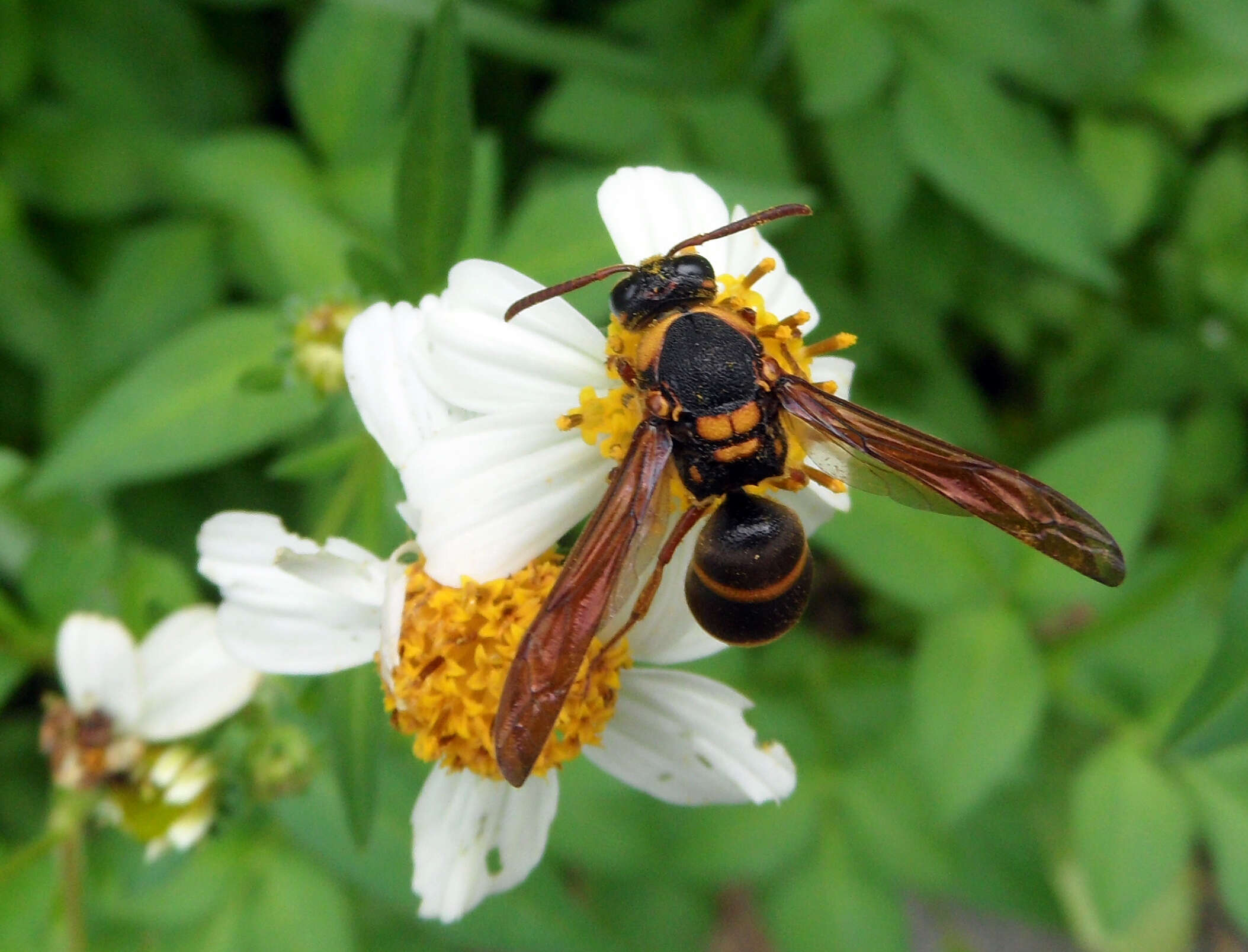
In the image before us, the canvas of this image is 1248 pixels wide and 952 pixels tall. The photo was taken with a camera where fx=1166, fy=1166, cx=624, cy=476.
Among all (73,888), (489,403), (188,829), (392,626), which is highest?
(489,403)

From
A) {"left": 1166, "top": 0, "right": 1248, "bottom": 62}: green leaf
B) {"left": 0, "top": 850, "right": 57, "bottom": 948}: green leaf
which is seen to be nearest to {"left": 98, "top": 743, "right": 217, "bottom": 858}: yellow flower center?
{"left": 0, "top": 850, "right": 57, "bottom": 948}: green leaf

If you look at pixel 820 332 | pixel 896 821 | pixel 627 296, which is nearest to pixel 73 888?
pixel 627 296

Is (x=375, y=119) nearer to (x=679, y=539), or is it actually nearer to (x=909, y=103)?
(x=909, y=103)

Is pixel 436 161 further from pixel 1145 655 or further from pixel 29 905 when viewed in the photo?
pixel 1145 655

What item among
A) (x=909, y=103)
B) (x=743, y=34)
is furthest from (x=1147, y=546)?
(x=743, y=34)

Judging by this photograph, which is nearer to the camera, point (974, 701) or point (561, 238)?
point (561, 238)

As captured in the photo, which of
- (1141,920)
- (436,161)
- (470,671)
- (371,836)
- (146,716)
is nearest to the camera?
(470,671)

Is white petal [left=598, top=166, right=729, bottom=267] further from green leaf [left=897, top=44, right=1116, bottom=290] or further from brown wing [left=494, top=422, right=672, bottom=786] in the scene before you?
green leaf [left=897, top=44, right=1116, bottom=290]
